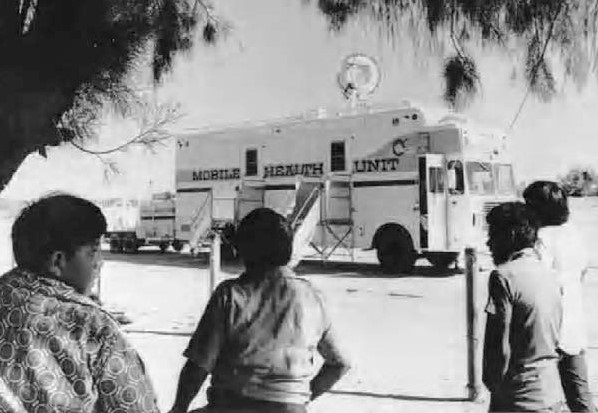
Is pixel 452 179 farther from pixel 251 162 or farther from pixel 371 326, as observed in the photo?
pixel 371 326

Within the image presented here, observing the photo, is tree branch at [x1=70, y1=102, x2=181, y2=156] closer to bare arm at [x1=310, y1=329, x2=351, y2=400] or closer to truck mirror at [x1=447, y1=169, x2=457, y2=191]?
bare arm at [x1=310, y1=329, x2=351, y2=400]

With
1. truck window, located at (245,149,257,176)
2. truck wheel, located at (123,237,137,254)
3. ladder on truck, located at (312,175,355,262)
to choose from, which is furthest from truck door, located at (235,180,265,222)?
truck wheel, located at (123,237,137,254)

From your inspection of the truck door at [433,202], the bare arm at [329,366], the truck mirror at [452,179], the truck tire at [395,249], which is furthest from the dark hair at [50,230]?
the truck tire at [395,249]

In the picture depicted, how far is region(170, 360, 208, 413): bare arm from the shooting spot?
2318mm

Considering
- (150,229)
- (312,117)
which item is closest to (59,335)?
(312,117)

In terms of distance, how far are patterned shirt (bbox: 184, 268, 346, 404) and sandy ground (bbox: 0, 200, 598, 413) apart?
298 centimetres

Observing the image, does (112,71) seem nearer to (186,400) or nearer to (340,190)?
(186,400)

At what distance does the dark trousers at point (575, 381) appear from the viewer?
3309 mm

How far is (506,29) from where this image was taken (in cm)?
295

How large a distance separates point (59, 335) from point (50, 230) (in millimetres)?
252

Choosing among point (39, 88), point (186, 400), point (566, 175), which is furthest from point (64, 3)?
point (566, 175)

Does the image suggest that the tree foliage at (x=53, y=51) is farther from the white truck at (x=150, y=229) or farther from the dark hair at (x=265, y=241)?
the white truck at (x=150, y=229)

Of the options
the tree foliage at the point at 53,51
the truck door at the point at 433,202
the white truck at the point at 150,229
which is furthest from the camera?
the white truck at the point at 150,229

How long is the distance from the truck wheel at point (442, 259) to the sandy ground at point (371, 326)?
270 mm
